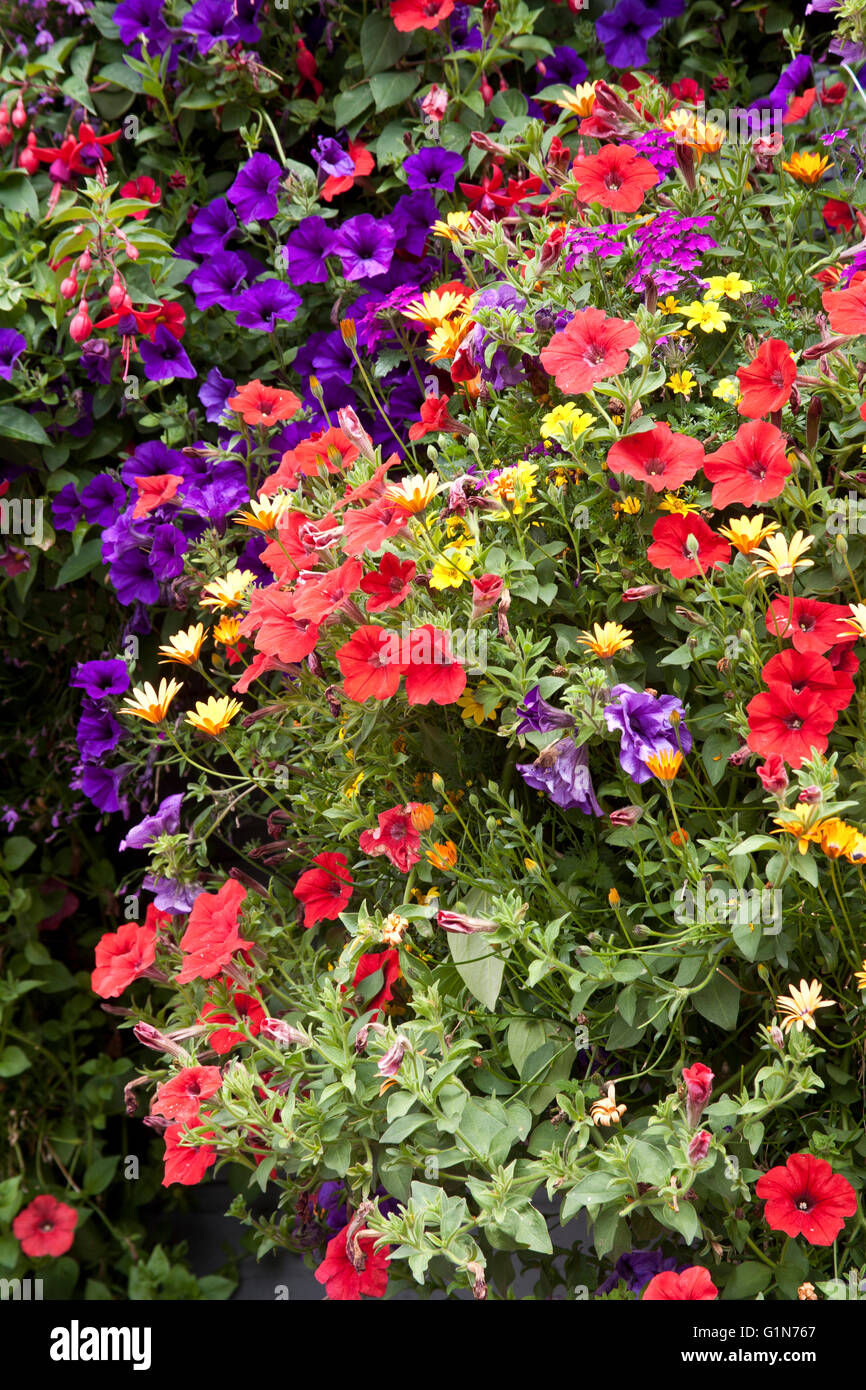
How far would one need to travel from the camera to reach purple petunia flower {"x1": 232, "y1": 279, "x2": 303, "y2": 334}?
176 cm

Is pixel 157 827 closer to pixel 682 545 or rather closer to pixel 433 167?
pixel 682 545

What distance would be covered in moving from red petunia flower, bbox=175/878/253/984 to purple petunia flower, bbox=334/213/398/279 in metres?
0.91

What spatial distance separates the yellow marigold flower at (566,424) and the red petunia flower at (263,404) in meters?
0.50

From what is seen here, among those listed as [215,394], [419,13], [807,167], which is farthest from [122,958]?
[419,13]

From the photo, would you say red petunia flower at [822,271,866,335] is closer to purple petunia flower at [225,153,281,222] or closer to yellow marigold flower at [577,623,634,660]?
yellow marigold flower at [577,623,634,660]

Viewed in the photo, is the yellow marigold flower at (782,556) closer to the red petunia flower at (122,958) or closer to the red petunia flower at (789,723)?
the red petunia flower at (789,723)

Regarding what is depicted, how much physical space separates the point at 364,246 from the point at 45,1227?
165cm

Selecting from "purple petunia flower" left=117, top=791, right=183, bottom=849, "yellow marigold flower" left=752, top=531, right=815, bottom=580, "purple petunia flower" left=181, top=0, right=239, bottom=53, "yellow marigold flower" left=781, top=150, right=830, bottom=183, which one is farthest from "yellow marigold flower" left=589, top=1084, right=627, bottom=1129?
"purple petunia flower" left=181, top=0, right=239, bottom=53

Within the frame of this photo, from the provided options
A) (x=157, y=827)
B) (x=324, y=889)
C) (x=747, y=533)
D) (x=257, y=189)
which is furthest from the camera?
(x=257, y=189)

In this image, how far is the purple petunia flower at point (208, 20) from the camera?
1.83 metres

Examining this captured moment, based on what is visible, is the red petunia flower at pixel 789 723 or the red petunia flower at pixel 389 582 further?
the red petunia flower at pixel 389 582

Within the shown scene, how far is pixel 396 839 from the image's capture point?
4.09 ft

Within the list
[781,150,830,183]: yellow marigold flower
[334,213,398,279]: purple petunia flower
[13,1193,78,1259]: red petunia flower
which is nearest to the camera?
[781,150,830,183]: yellow marigold flower

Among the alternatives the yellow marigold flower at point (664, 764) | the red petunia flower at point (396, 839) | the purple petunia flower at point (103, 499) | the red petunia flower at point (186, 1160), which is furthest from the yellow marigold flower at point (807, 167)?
the red petunia flower at point (186, 1160)
